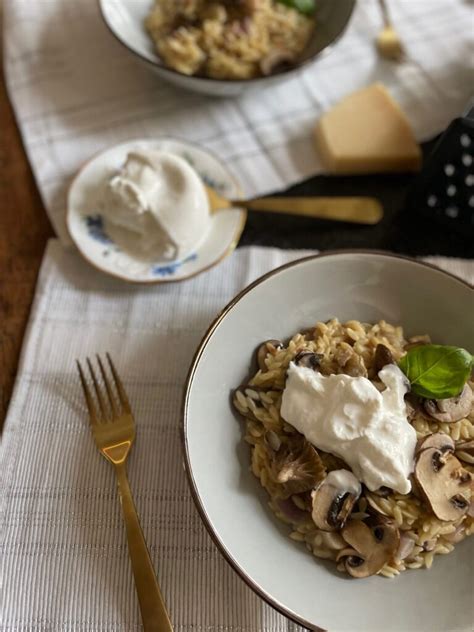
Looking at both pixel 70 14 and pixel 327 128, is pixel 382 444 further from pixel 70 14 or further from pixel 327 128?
pixel 70 14

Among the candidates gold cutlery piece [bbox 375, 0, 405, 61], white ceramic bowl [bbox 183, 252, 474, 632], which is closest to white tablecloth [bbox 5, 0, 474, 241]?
gold cutlery piece [bbox 375, 0, 405, 61]

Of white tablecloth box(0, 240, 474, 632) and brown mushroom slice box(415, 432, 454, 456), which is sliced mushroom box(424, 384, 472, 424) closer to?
brown mushroom slice box(415, 432, 454, 456)

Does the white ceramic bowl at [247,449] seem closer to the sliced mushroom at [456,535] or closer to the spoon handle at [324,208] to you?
the sliced mushroom at [456,535]

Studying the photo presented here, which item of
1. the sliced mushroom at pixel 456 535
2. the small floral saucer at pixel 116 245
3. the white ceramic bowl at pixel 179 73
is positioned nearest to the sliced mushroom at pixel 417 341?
the sliced mushroom at pixel 456 535

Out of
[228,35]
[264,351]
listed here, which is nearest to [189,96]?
[228,35]

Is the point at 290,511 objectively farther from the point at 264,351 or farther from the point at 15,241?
the point at 15,241

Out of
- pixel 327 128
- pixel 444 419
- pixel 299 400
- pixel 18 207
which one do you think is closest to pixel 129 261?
pixel 18 207
